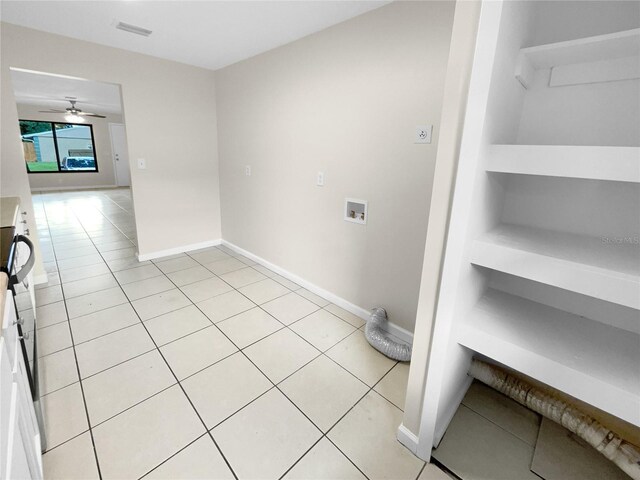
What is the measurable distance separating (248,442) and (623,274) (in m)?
1.61

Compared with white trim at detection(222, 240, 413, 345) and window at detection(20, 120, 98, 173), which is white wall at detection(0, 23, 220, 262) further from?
window at detection(20, 120, 98, 173)

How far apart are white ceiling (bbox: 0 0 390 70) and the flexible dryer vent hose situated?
2.45 metres

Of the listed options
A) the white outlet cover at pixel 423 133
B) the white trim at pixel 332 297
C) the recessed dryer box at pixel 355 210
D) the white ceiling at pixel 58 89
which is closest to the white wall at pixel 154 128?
the white trim at pixel 332 297

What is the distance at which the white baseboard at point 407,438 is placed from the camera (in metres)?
1.35

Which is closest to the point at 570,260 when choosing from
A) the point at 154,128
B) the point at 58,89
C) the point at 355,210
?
the point at 355,210

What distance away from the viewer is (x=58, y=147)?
336 inches

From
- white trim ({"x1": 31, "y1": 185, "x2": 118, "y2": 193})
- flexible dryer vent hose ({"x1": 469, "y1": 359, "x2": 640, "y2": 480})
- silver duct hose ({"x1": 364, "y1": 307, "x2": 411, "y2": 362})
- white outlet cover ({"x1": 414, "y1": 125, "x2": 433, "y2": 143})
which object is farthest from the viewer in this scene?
white trim ({"x1": 31, "y1": 185, "x2": 118, "y2": 193})

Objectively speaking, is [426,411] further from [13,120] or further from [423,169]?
[13,120]

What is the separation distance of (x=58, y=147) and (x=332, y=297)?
33.9 feet

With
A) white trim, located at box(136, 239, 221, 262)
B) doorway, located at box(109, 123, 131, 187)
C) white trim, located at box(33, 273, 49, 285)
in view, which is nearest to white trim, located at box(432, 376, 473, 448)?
white trim, located at box(136, 239, 221, 262)

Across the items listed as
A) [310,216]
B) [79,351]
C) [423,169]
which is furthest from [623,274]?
[79,351]

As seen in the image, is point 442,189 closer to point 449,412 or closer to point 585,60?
point 585,60

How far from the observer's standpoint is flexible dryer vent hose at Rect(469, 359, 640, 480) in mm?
1202

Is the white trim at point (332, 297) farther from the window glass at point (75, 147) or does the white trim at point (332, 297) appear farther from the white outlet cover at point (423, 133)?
the window glass at point (75, 147)
